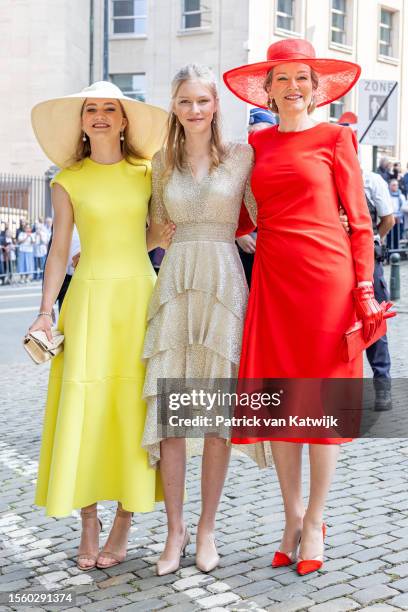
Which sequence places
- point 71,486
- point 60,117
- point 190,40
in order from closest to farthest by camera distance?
point 71,486, point 60,117, point 190,40

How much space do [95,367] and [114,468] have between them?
0.47m

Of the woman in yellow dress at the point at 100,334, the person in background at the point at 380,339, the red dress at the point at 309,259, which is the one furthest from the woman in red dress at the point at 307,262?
the person in background at the point at 380,339

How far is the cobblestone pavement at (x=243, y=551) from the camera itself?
12.6 feet

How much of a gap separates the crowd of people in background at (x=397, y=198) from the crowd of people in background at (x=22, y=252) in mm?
8274

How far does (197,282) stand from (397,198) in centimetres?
1760

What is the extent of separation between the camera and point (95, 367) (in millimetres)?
4219

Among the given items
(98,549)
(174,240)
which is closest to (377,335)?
(174,240)

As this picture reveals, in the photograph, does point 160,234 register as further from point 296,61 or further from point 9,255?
point 9,255

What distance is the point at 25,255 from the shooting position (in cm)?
2422

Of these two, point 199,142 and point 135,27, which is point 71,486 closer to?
point 199,142

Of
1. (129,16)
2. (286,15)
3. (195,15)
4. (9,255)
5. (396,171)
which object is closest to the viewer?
(396,171)

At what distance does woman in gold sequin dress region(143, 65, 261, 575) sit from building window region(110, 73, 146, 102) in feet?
101

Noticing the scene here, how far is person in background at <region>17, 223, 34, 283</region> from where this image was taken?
2405cm

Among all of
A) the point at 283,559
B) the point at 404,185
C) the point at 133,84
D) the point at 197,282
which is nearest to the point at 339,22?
the point at 133,84
